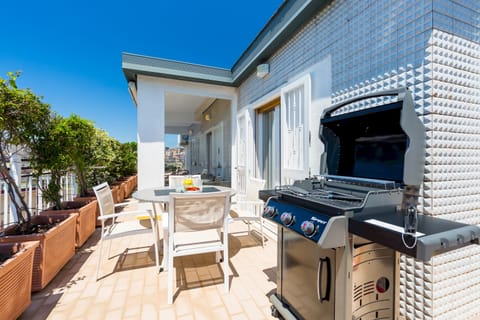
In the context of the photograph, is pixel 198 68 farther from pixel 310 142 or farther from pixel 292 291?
pixel 292 291

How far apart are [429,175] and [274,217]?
1.21 metres

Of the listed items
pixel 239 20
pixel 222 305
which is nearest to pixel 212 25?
pixel 239 20

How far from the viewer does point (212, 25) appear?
7.28 m

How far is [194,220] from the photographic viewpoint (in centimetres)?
211

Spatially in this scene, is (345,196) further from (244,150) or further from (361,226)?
(244,150)

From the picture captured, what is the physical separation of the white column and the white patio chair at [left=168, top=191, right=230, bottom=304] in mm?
2931

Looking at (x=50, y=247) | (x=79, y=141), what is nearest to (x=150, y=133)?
(x=79, y=141)

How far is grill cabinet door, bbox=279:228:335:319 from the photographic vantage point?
4.19 ft

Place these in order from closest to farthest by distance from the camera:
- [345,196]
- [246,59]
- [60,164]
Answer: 1. [345,196]
2. [60,164]
3. [246,59]

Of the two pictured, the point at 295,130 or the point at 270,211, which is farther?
the point at 295,130

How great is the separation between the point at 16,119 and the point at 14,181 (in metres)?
0.70

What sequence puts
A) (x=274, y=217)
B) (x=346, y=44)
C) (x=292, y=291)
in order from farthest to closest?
1. (x=346, y=44)
2. (x=292, y=291)
3. (x=274, y=217)

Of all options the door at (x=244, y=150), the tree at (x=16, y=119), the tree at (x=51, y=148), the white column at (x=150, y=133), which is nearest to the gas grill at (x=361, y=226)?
the tree at (x=16, y=119)

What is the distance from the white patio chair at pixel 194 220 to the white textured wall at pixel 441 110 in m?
1.60
